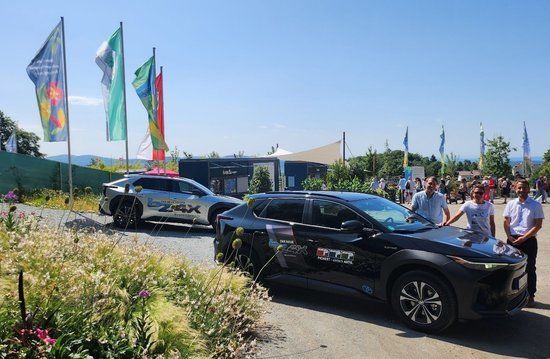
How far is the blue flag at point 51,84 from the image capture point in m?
14.4

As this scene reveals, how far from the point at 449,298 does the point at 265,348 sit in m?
2.14

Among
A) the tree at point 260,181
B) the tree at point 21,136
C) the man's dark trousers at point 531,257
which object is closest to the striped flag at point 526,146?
the tree at point 260,181

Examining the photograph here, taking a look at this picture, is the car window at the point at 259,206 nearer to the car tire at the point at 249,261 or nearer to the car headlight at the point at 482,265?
the car tire at the point at 249,261

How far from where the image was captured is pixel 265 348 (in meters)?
4.73

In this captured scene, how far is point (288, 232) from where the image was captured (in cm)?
648

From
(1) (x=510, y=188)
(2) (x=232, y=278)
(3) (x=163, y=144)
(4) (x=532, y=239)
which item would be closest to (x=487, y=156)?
(1) (x=510, y=188)

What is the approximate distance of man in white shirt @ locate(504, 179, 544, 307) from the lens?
6.23 m

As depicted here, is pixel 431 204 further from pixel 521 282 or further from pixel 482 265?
pixel 482 265

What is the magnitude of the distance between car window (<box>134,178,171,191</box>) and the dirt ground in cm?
798

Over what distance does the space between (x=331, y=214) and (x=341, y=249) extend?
1.91 feet

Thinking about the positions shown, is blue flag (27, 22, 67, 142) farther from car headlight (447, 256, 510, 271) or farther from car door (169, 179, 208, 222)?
car headlight (447, 256, 510, 271)

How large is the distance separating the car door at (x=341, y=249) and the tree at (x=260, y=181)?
16396mm

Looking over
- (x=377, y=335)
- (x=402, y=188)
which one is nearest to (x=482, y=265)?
(x=377, y=335)

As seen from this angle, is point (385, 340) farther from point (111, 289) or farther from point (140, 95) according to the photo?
point (140, 95)
